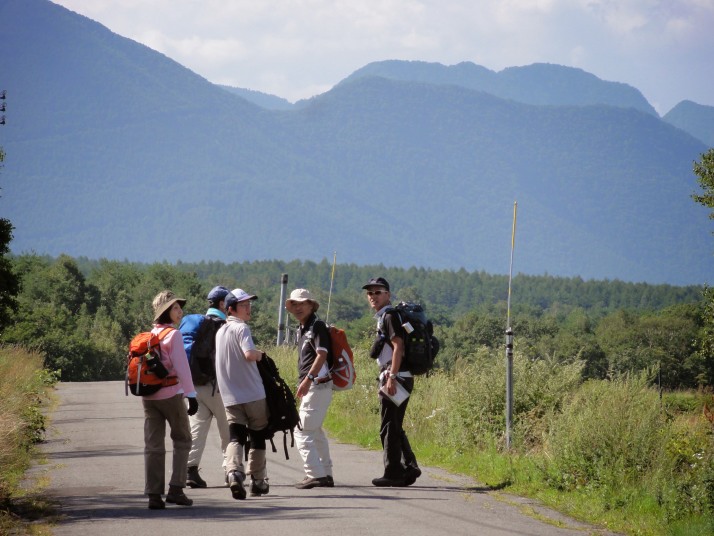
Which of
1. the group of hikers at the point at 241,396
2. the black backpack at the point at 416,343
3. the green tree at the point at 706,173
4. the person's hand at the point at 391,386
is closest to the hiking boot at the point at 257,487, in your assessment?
the group of hikers at the point at 241,396

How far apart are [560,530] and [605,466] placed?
1.92 metres

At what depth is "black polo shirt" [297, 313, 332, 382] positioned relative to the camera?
38.1 feet

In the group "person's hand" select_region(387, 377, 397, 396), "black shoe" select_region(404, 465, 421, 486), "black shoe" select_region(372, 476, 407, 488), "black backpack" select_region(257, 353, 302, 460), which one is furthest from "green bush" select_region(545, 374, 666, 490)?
"black backpack" select_region(257, 353, 302, 460)

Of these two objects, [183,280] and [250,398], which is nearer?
[250,398]

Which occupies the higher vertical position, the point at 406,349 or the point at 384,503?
the point at 406,349

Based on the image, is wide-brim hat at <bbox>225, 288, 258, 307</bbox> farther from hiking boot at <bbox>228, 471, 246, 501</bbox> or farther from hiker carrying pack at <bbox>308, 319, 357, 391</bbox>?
hiking boot at <bbox>228, 471, 246, 501</bbox>

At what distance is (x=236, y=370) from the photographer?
1103 cm

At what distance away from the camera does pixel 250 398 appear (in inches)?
435

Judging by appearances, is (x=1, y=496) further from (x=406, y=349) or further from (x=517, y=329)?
(x=517, y=329)

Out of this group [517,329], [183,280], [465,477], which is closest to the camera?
[465,477]

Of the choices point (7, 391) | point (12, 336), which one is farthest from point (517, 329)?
point (7, 391)

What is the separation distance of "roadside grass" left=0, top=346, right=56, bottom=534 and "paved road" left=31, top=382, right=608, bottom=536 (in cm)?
26

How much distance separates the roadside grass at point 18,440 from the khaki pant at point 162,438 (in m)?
0.96

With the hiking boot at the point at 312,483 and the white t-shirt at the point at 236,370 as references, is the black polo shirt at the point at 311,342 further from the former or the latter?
the hiking boot at the point at 312,483
